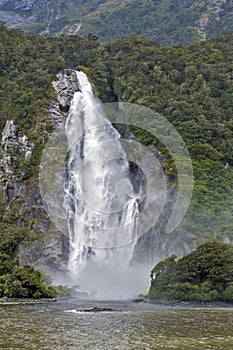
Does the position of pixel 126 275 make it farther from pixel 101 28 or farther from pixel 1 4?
pixel 1 4

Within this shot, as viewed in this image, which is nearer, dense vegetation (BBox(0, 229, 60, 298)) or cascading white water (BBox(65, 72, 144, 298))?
dense vegetation (BBox(0, 229, 60, 298))

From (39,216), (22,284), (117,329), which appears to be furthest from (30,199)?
(117,329)

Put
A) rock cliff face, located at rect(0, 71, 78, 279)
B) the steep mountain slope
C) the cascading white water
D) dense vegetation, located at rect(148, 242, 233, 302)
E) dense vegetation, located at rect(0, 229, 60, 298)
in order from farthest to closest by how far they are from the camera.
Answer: the steep mountain slope → rock cliff face, located at rect(0, 71, 78, 279) → the cascading white water → dense vegetation, located at rect(0, 229, 60, 298) → dense vegetation, located at rect(148, 242, 233, 302)

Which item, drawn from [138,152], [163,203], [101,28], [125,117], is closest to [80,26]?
[101,28]

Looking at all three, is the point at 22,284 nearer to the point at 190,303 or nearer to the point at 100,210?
the point at 190,303

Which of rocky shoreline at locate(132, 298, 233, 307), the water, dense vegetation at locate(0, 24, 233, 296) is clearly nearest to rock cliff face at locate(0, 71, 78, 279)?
dense vegetation at locate(0, 24, 233, 296)

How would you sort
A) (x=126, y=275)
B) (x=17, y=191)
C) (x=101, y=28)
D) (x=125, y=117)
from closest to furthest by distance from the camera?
(x=126, y=275)
(x=17, y=191)
(x=125, y=117)
(x=101, y=28)

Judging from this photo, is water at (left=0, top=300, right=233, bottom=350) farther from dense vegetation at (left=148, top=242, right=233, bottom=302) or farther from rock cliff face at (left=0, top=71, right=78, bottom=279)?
rock cliff face at (left=0, top=71, right=78, bottom=279)
